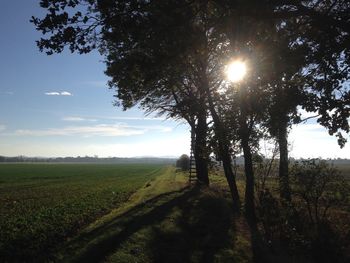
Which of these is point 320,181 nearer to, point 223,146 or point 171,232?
point 171,232

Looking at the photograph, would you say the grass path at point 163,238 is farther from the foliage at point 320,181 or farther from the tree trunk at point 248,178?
the foliage at point 320,181

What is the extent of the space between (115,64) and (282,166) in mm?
12920

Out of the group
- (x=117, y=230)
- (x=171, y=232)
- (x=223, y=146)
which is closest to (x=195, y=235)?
(x=171, y=232)

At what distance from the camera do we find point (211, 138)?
22.7m

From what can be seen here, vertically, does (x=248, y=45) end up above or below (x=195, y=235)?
above

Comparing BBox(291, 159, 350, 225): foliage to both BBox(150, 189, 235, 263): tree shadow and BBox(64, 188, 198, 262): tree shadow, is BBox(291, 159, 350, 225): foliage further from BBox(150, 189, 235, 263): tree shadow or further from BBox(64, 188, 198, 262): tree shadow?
BBox(64, 188, 198, 262): tree shadow

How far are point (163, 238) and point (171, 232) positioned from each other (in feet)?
4.02

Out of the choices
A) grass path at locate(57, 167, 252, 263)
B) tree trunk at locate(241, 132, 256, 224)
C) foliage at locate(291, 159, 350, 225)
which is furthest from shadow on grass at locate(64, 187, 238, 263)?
foliage at locate(291, 159, 350, 225)

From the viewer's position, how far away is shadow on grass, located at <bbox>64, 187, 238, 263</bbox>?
12945 millimetres

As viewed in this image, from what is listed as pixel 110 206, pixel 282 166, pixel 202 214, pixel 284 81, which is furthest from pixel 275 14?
pixel 110 206

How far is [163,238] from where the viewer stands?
15.0 m

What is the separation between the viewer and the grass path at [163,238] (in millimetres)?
12562

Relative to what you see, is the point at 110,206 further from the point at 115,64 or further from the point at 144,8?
the point at 144,8

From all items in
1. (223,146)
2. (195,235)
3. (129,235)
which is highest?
(223,146)
